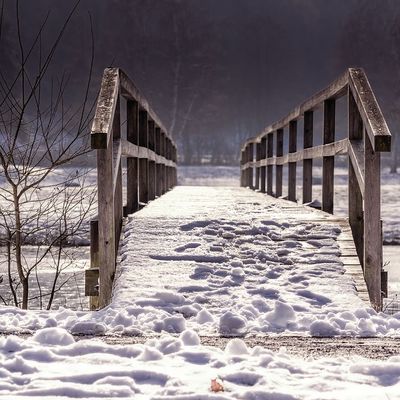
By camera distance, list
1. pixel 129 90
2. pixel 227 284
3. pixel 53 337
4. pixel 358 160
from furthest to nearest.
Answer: pixel 129 90
pixel 358 160
pixel 227 284
pixel 53 337

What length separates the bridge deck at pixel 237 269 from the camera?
3.70m

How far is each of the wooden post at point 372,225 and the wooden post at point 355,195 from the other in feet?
1.39

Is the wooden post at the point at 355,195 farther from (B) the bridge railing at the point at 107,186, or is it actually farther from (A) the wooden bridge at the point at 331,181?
(B) the bridge railing at the point at 107,186

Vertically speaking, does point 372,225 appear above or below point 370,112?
below

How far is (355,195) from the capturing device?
504cm

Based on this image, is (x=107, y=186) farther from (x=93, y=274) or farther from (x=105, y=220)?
(x=93, y=274)

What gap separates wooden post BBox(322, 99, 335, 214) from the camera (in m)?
6.28

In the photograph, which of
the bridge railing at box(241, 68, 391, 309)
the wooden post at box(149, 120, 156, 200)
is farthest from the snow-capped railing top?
the wooden post at box(149, 120, 156, 200)

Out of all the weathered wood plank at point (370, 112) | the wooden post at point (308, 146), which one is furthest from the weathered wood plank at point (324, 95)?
the weathered wood plank at point (370, 112)

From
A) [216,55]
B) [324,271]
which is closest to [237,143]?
[216,55]

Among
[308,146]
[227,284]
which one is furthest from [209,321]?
[308,146]

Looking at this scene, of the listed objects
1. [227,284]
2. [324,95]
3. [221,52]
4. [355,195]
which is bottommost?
[227,284]

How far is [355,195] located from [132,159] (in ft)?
7.85

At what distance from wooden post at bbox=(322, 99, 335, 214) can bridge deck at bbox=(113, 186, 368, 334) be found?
76cm
